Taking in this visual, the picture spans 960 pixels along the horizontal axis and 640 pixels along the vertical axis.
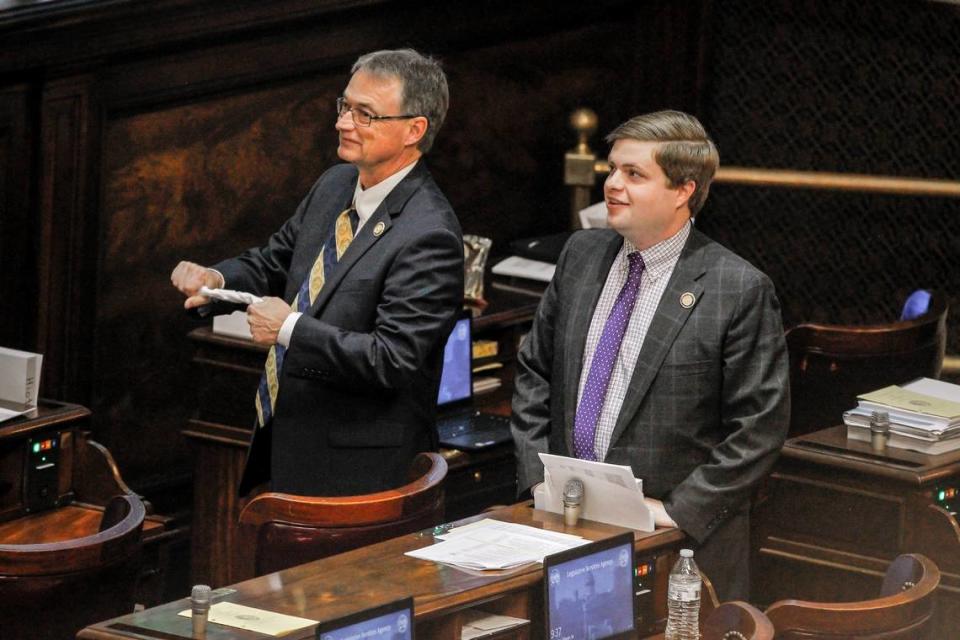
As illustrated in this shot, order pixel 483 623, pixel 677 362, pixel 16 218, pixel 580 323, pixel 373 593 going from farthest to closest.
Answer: pixel 16 218, pixel 580 323, pixel 677 362, pixel 483 623, pixel 373 593

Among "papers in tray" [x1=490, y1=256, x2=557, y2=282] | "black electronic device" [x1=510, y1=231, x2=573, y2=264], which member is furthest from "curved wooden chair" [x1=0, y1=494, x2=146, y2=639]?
"black electronic device" [x1=510, y1=231, x2=573, y2=264]

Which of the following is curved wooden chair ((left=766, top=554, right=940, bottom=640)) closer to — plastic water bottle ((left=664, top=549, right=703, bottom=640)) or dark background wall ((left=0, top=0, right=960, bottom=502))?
plastic water bottle ((left=664, top=549, right=703, bottom=640))

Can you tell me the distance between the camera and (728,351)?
396cm

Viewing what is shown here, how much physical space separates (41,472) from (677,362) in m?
1.78

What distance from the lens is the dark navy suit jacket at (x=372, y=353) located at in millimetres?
4070

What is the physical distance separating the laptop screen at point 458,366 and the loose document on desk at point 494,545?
6.06 ft

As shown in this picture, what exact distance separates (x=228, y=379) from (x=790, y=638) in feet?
7.98

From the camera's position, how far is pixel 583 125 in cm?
684

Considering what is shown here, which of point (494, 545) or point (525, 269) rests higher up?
point (525, 269)

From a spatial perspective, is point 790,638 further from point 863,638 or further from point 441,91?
point 441,91

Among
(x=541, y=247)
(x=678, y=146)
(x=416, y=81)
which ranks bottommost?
(x=541, y=247)

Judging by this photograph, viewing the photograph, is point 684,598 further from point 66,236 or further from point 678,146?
point 66,236

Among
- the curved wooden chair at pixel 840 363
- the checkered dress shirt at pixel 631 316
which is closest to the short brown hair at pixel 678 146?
the checkered dress shirt at pixel 631 316

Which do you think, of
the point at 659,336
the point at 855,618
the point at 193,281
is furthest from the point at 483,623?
the point at 193,281
